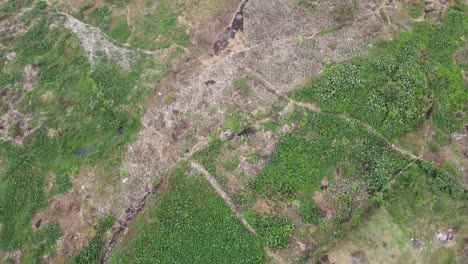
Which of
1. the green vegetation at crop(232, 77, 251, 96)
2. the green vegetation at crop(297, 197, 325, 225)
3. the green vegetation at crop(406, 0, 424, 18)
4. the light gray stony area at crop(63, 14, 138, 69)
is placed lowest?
the green vegetation at crop(297, 197, 325, 225)

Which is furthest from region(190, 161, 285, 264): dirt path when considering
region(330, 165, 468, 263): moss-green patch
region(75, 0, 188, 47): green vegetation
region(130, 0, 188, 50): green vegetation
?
region(75, 0, 188, 47): green vegetation

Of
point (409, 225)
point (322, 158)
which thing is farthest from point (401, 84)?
point (409, 225)

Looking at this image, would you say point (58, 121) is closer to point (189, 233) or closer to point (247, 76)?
point (189, 233)

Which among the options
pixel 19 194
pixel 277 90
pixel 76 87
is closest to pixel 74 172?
pixel 19 194

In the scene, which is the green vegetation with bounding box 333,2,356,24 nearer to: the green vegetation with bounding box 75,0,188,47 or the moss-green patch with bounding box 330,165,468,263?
the green vegetation with bounding box 75,0,188,47

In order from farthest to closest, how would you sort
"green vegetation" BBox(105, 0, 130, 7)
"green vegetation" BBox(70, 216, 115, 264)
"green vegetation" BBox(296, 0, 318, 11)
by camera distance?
"green vegetation" BBox(105, 0, 130, 7) < "green vegetation" BBox(296, 0, 318, 11) < "green vegetation" BBox(70, 216, 115, 264)

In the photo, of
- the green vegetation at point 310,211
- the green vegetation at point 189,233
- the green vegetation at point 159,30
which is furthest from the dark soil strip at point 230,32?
the green vegetation at point 310,211
